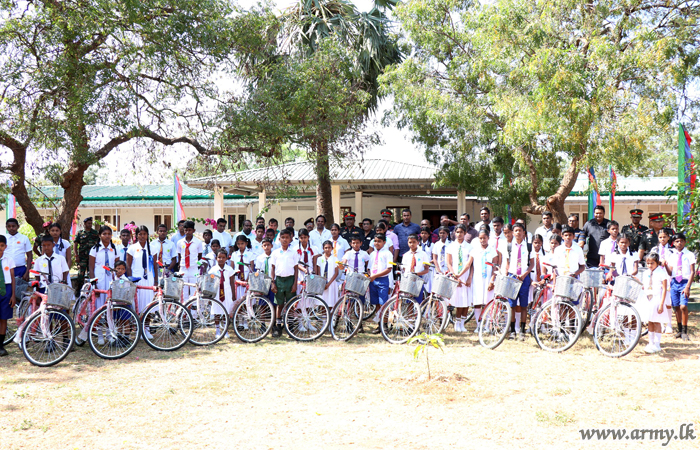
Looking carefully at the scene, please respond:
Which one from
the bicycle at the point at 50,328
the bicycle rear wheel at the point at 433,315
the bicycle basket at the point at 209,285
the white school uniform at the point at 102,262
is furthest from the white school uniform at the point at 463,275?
the bicycle at the point at 50,328

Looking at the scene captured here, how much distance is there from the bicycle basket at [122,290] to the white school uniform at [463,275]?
451 cm

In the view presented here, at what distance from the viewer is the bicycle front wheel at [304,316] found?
789 centimetres

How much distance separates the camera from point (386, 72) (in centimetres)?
1461

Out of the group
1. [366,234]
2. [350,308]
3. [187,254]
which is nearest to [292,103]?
[366,234]

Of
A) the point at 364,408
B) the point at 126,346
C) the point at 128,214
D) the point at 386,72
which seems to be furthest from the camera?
the point at 128,214

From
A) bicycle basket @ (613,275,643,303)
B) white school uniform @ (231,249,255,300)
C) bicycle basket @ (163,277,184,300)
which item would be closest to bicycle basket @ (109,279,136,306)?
bicycle basket @ (163,277,184,300)

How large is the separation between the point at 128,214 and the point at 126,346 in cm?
2395

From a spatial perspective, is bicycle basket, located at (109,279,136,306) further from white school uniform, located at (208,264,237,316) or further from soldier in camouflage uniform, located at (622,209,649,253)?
soldier in camouflage uniform, located at (622,209,649,253)

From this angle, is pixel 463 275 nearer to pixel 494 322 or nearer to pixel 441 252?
pixel 441 252

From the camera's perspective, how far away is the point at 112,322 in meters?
7.01

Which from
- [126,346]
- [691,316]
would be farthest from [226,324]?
[691,316]

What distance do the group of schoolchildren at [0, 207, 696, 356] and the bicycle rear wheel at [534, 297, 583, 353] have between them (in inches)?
21.7

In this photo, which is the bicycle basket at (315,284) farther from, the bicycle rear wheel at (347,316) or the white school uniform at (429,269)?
the white school uniform at (429,269)

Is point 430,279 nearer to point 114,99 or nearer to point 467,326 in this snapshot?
point 467,326
